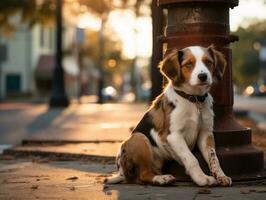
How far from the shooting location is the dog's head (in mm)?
6211

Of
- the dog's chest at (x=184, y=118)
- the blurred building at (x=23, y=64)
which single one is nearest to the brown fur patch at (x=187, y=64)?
the dog's chest at (x=184, y=118)

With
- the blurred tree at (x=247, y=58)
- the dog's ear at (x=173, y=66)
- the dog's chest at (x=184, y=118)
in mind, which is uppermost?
the dog's ear at (x=173, y=66)

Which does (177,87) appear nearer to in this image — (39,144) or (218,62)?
(218,62)

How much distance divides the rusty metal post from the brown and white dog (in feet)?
2.08

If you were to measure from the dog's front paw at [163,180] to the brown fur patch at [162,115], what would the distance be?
1.23 feet

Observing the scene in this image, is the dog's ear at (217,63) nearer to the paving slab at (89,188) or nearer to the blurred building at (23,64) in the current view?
the paving slab at (89,188)

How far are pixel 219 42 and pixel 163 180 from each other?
1808 mm

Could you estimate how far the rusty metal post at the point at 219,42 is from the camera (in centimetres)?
733

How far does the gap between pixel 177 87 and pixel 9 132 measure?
30.3 feet

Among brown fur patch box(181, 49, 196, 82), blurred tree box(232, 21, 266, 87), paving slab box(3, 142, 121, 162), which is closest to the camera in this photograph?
brown fur patch box(181, 49, 196, 82)

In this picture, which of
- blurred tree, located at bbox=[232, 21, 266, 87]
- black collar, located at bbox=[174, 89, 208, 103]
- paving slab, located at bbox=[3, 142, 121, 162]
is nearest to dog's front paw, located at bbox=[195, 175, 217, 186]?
black collar, located at bbox=[174, 89, 208, 103]

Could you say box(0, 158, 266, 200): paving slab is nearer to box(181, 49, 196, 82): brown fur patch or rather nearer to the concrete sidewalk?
the concrete sidewalk

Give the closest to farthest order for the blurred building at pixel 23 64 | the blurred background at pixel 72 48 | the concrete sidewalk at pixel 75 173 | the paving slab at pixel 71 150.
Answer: the concrete sidewalk at pixel 75 173 < the paving slab at pixel 71 150 < the blurred background at pixel 72 48 < the blurred building at pixel 23 64

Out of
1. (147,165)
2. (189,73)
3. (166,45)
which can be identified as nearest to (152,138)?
(147,165)
